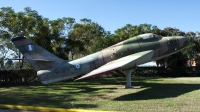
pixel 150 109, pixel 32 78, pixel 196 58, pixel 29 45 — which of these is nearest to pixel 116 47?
pixel 29 45

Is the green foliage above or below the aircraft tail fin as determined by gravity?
above

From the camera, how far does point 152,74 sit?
35.3 m

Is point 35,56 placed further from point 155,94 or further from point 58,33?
point 58,33

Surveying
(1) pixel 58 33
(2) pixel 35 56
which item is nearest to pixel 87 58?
(2) pixel 35 56

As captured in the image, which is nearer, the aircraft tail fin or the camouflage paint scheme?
the camouflage paint scheme

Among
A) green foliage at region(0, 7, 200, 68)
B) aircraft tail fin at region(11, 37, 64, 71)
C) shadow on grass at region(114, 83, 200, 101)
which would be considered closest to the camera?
shadow on grass at region(114, 83, 200, 101)

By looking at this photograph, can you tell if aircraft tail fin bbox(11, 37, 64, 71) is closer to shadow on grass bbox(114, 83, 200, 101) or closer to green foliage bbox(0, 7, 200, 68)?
shadow on grass bbox(114, 83, 200, 101)

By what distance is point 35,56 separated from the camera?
17.0 m

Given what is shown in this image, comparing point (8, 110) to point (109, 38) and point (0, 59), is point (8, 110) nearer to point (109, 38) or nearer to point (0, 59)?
point (0, 59)

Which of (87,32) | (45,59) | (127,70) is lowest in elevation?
(127,70)

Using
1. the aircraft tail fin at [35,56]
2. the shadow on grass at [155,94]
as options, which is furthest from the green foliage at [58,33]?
the shadow on grass at [155,94]

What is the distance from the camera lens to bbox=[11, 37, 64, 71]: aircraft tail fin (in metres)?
16.7

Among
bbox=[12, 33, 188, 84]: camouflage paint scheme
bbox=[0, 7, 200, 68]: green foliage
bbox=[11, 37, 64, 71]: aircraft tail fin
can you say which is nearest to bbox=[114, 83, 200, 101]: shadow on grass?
bbox=[12, 33, 188, 84]: camouflage paint scheme

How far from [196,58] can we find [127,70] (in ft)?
104
